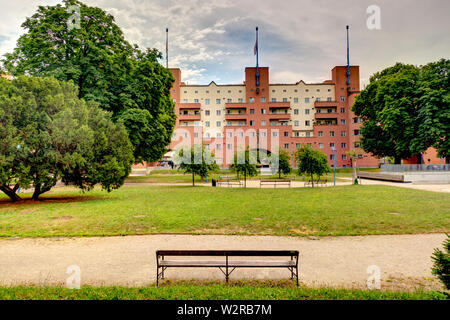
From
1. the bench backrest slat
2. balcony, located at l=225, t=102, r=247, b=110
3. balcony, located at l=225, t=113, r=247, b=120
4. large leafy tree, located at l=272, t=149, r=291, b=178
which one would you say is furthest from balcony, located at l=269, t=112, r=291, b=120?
the bench backrest slat

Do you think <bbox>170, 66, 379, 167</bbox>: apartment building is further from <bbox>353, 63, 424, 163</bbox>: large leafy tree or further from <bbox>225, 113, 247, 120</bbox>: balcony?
<bbox>353, 63, 424, 163</bbox>: large leafy tree

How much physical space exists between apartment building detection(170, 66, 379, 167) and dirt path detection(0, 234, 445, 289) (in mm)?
56136

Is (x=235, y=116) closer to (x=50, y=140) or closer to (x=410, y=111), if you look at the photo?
(x=410, y=111)

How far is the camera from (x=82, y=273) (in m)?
6.85

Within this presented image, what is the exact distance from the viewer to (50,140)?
16.5 meters

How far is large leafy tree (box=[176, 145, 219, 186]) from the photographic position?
31.6m

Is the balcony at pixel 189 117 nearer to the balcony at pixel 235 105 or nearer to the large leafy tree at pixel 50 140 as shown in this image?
the balcony at pixel 235 105

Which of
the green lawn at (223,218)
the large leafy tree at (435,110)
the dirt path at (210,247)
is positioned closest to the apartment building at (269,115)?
the large leafy tree at (435,110)

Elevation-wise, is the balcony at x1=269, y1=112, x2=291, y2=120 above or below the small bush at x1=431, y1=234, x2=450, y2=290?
above

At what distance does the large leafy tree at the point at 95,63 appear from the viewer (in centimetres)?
2506

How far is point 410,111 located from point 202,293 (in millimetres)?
43335

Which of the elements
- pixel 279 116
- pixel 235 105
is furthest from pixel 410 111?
pixel 235 105

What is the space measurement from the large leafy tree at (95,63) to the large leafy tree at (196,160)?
3.19 metres

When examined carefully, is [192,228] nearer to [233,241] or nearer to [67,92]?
[233,241]
